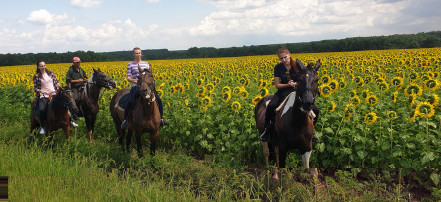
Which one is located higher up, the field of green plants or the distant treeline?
the distant treeline

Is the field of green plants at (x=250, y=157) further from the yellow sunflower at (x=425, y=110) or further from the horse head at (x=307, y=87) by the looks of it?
the horse head at (x=307, y=87)

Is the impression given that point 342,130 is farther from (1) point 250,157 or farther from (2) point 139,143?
(2) point 139,143

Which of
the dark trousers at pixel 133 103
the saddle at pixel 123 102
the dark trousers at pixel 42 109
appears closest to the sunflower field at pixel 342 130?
the dark trousers at pixel 133 103

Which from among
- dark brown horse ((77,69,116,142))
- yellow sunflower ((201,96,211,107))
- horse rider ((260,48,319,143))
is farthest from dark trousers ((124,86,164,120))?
horse rider ((260,48,319,143))

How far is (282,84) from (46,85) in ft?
22.3

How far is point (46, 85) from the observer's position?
9.50 meters

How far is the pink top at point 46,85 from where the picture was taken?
30.9 ft

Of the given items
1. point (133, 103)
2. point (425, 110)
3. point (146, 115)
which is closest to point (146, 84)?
point (146, 115)

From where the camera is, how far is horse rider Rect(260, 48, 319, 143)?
587cm

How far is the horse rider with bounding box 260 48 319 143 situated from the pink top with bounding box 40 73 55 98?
6.25 meters

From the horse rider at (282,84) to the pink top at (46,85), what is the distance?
6.25m

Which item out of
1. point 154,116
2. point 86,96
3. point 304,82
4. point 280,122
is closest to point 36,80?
point 86,96

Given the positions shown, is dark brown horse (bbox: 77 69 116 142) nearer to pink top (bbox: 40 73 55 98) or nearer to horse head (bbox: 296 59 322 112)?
pink top (bbox: 40 73 55 98)

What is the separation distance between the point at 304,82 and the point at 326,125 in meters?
3.52
